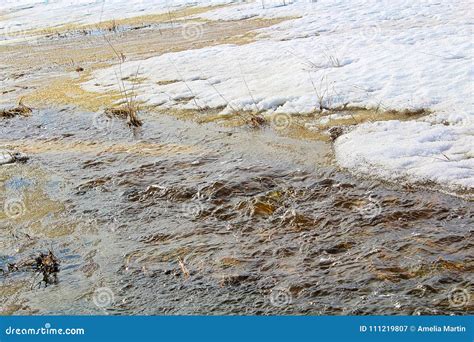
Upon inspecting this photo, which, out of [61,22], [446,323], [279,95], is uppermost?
[61,22]

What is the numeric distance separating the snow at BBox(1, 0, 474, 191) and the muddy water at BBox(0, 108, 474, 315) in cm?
53

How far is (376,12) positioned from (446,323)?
1199 cm

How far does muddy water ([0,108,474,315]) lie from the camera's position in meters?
2.93

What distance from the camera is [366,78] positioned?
682 centimetres

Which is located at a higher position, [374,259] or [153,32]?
[153,32]

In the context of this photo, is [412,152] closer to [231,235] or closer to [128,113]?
[231,235]

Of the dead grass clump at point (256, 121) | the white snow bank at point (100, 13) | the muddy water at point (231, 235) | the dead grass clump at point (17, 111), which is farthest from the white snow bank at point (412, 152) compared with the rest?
the white snow bank at point (100, 13)

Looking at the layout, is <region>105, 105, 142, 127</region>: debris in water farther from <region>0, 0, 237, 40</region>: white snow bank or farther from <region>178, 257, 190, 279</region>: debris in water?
<region>0, 0, 237, 40</region>: white snow bank

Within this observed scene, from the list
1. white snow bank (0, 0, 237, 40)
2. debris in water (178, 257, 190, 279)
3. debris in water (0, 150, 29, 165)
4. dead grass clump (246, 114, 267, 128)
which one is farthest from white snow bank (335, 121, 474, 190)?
white snow bank (0, 0, 237, 40)

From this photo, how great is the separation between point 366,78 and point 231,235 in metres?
4.04

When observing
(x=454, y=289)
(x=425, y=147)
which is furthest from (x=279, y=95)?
(x=454, y=289)

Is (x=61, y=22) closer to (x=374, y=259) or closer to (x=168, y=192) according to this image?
(x=168, y=192)

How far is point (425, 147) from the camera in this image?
450cm

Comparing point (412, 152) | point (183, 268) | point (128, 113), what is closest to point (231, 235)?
point (183, 268)
